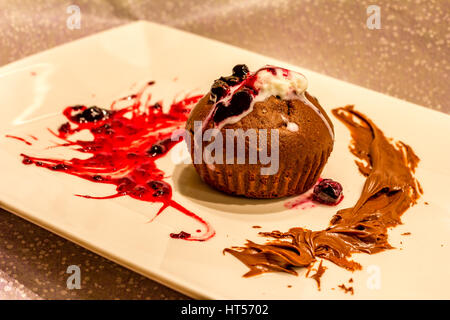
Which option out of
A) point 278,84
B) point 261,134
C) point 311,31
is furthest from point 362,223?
point 311,31

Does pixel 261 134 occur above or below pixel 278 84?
below

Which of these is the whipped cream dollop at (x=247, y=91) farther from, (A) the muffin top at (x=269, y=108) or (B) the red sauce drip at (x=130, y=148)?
(B) the red sauce drip at (x=130, y=148)

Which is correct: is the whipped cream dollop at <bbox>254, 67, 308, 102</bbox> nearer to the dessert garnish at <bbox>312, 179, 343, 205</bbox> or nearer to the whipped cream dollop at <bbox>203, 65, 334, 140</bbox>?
the whipped cream dollop at <bbox>203, 65, 334, 140</bbox>

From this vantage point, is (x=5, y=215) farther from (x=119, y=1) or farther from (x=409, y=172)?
(x=119, y=1)

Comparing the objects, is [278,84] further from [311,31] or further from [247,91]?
[311,31]

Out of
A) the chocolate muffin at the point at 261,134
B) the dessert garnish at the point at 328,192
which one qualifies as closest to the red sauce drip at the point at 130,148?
the chocolate muffin at the point at 261,134
